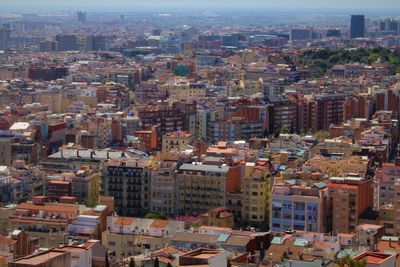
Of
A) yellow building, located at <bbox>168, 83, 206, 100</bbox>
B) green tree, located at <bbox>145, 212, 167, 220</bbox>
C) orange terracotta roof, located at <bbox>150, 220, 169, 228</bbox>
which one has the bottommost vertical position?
yellow building, located at <bbox>168, 83, 206, 100</bbox>

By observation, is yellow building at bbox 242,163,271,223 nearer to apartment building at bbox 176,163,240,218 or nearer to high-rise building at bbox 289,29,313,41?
apartment building at bbox 176,163,240,218

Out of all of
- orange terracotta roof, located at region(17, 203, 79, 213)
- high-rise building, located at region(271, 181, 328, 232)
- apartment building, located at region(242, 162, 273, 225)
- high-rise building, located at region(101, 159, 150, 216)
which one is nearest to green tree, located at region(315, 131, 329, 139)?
high-rise building, located at region(101, 159, 150, 216)

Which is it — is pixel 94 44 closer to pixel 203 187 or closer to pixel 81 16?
pixel 81 16

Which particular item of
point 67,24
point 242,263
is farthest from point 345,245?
point 67,24

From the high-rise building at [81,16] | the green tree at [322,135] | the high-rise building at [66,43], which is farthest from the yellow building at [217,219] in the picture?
the high-rise building at [81,16]

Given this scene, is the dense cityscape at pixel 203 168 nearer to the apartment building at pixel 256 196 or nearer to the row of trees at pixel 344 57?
the apartment building at pixel 256 196

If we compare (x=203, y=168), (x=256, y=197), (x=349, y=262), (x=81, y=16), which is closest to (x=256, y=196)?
(x=256, y=197)

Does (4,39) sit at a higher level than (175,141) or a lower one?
lower

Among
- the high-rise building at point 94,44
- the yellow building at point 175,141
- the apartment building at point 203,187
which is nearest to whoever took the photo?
the apartment building at point 203,187
